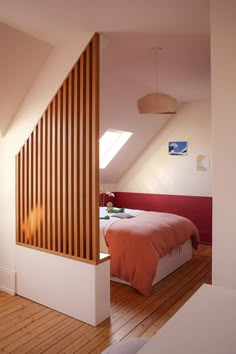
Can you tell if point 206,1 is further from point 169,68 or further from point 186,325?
point 186,325

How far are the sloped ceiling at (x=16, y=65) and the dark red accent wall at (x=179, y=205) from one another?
3.42 metres

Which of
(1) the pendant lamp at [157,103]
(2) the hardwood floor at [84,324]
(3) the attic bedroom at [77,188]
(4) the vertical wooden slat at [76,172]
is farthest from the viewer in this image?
(1) the pendant lamp at [157,103]

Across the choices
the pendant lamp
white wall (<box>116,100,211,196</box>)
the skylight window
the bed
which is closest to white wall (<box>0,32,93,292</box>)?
the pendant lamp

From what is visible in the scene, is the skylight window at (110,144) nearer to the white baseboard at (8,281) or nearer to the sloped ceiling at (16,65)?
the sloped ceiling at (16,65)

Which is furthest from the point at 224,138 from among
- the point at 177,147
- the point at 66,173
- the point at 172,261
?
the point at 177,147

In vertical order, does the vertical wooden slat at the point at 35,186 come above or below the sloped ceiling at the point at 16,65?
below

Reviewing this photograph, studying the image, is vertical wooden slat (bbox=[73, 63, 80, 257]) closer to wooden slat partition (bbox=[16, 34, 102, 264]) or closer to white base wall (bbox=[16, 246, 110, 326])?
wooden slat partition (bbox=[16, 34, 102, 264])

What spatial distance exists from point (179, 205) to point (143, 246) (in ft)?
8.14

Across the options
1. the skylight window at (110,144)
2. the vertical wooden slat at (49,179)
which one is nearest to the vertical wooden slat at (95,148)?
the vertical wooden slat at (49,179)

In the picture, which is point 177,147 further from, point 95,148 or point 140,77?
point 95,148

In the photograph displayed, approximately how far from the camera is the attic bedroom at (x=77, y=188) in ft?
6.45

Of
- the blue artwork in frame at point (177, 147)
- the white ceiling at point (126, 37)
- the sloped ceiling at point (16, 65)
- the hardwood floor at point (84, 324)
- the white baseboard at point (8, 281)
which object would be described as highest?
the white ceiling at point (126, 37)

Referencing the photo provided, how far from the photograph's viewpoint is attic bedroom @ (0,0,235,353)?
6.45ft

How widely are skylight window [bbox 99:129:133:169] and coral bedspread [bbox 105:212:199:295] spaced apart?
2010 mm
